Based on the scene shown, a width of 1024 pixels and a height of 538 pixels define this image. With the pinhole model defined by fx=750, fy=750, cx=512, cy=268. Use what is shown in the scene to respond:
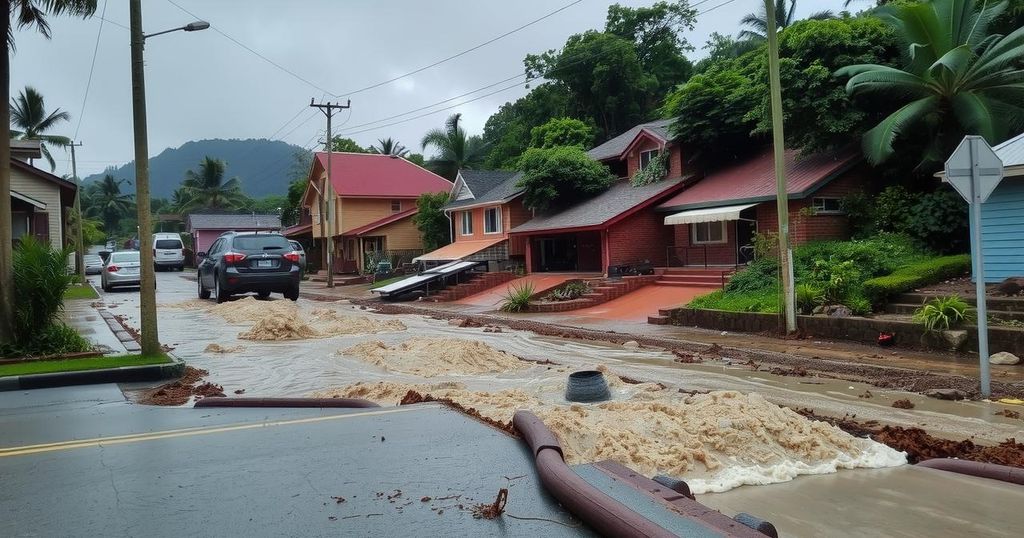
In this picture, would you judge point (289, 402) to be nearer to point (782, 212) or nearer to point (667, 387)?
point (667, 387)

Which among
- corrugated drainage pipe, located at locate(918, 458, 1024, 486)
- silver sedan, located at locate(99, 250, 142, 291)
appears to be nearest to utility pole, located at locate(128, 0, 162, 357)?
corrugated drainage pipe, located at locate(918, 458, 1024, 486)

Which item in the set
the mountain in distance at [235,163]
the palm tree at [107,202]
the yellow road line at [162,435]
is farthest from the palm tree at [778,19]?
the mountain in distance at [235,163]

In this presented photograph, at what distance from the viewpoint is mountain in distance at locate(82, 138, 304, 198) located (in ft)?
548

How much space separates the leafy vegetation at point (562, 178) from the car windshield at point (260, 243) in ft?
46.6

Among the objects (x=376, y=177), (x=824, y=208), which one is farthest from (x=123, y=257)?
(x=824, y=208)

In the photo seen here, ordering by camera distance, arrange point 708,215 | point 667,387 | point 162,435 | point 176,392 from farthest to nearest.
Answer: point 708,215
point 667,387
point 176,392
point 162,435

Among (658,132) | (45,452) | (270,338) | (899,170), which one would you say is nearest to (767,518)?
(45,452)

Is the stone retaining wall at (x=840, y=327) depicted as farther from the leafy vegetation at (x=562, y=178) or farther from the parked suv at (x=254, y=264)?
the leafy vegetation at (x=562, y=178)

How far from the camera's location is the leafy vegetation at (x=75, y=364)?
945cm

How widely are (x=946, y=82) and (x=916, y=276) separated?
624 centimetres

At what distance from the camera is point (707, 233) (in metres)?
25.5

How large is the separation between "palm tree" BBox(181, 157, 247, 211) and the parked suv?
212ft

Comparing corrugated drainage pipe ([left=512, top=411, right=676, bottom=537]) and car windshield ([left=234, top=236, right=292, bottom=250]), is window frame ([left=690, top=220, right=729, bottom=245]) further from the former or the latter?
corrugated drainage pipe ([left=512, top=411, right=676, bottom=537])

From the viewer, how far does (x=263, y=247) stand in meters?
19.2
